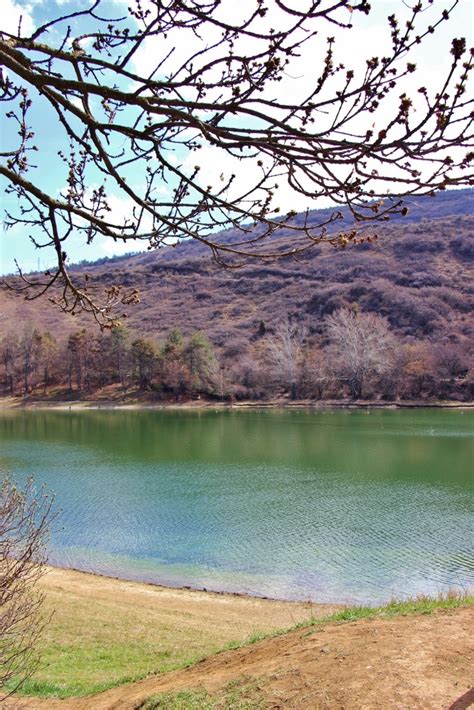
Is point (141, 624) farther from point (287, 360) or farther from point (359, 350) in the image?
point (359, 350)

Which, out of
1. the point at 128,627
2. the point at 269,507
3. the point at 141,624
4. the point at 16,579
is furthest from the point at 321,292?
the point at 16,579

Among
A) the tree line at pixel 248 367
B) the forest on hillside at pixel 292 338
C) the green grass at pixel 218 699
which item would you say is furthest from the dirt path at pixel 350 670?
the tree line at pixel 248 367

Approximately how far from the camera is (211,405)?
5884 centimetres

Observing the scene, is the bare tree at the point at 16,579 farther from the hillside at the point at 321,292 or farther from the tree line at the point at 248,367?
the hillside at the point at 321,292

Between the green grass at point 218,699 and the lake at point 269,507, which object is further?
the lake at point 269,507

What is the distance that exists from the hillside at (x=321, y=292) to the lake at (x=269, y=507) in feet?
124

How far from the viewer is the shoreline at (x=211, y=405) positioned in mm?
54719

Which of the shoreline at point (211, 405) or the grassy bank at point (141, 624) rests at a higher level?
the grassy bank at point (141, 624)

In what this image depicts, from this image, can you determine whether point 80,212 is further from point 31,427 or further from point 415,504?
point 31,427

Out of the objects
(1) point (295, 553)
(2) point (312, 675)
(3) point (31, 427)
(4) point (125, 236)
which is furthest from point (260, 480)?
(3) point (31, 427)

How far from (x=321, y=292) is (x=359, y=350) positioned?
25585mm

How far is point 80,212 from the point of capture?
3420mm

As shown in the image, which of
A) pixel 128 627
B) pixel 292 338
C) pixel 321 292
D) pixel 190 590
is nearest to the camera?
pixel 128 627

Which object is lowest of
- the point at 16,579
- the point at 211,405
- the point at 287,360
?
the point at 211,405
